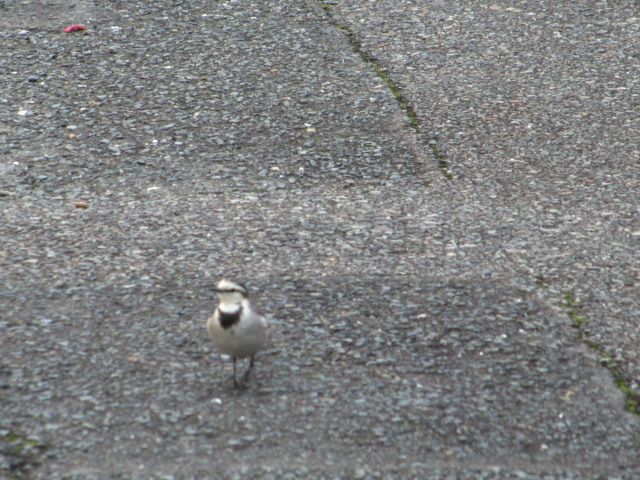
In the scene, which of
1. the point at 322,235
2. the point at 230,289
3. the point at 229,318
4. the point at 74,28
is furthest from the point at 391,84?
the point at 229,318

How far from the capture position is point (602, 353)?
4098 millimetres

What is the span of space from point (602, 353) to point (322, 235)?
149 cm

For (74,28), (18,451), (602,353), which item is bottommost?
(74,28)

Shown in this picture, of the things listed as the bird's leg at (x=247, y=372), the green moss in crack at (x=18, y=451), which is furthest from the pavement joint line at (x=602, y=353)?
the green moss in crack at (x=18, y=451)

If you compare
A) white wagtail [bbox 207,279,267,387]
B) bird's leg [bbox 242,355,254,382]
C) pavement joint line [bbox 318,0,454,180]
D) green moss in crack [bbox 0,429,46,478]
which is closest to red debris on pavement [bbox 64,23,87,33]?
pavement joint line [bbox 318,0,454,180]

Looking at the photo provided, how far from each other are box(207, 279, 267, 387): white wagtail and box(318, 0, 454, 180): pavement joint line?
198cm

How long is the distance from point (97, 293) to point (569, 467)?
2138mm

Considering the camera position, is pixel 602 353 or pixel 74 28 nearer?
pixel 602 353

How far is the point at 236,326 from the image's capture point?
147 inches

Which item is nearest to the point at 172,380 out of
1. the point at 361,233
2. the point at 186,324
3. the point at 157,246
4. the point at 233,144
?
the point at 186,324

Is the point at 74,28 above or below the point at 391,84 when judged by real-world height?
below

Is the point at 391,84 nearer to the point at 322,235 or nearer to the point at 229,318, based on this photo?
the point at 322,235

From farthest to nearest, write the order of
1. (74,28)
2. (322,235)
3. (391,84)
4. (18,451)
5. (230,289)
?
(74,28) → (391,84) → (322,235) → (230,289) → (18,451)

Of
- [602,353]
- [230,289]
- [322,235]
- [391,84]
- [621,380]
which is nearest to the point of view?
[230,289]
